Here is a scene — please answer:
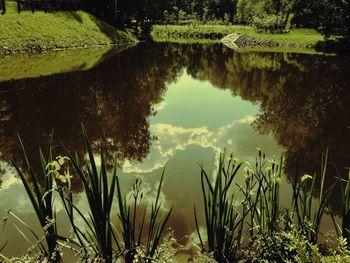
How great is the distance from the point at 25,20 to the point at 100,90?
22464mm

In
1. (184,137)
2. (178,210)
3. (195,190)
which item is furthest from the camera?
(184,137)

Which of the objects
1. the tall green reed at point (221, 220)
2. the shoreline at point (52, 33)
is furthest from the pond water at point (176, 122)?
the shoreline at point (52, 33)

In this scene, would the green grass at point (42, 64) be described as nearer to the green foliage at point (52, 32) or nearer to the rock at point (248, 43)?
the green foliage at point (52, 32)

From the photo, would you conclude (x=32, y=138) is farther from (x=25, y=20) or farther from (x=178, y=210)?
(x=25, y=20)

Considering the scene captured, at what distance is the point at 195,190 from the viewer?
857 centimetres

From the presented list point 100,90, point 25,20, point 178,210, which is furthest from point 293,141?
point 25,20

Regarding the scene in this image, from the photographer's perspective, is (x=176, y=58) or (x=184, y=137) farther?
(x=176, y=58)

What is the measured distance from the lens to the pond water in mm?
9055

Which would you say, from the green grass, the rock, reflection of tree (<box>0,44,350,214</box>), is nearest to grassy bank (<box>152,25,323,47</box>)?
the rock

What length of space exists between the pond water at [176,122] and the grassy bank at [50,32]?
11505 mm

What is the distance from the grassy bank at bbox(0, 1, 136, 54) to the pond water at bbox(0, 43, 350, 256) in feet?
37.7

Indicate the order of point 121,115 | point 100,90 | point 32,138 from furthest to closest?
point 100,90, point 121,115, point 32,138

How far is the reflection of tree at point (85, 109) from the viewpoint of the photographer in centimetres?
1167

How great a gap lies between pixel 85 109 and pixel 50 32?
87.0ft
